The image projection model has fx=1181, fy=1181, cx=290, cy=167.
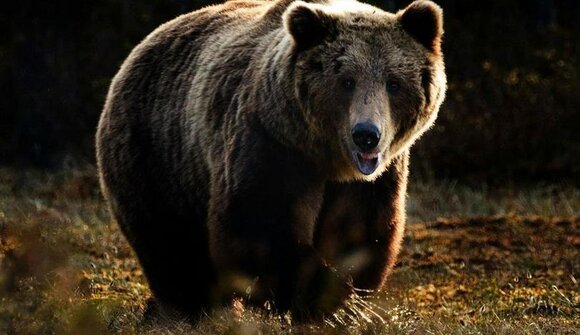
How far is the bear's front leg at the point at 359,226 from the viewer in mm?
5844

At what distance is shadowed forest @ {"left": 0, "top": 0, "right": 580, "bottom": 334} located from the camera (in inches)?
211

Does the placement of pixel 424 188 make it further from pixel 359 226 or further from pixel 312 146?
pixel 312 146

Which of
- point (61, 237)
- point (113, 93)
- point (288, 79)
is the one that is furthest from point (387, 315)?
point (113, 93)

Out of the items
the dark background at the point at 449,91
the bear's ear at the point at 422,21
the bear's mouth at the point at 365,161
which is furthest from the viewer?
the dark background at the point at 449,91

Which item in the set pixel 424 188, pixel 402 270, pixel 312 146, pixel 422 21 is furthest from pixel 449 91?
pixel 312 146

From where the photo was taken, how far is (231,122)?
6004 mm

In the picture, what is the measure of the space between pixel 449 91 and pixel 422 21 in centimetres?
810

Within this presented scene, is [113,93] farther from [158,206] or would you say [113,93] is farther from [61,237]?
[61,237]

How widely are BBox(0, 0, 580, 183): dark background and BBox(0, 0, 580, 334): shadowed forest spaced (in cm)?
2

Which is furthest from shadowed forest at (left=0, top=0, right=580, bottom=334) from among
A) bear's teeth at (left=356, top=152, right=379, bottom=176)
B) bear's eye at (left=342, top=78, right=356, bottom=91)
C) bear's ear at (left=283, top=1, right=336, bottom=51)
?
bear's ear at (left=283, top=1, right=336, bottom=51)

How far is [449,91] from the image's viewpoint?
1373cm

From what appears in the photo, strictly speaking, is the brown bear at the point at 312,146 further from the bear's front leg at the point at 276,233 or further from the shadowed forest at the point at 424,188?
the shadowed forest at the point at 424,188

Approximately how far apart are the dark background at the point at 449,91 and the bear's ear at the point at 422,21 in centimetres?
611

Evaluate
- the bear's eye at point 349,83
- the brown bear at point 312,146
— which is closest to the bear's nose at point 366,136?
the brown bear at point 312,146
